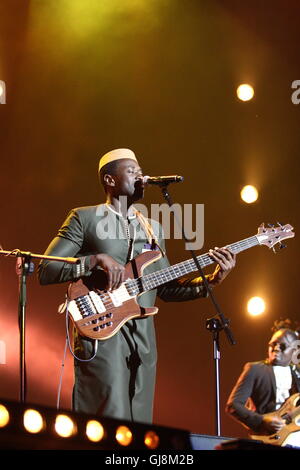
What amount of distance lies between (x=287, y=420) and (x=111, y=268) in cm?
262

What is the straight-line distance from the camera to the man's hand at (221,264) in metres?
3.95

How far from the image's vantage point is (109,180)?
419cm

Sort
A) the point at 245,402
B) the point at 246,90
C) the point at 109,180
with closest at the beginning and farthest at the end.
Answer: the point at 109,180 → the point at 245,402 → the point at 246,90

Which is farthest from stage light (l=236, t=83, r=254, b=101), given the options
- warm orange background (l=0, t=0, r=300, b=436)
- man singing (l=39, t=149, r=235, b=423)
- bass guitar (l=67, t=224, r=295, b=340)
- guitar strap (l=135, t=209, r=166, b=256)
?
bass guitar (l=67, t=224, r=295, b=340)

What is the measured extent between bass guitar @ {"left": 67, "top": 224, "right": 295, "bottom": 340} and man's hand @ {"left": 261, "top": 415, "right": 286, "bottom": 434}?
7.21ft

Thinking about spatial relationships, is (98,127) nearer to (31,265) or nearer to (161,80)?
(161,80)

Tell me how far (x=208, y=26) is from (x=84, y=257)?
3.39 metres

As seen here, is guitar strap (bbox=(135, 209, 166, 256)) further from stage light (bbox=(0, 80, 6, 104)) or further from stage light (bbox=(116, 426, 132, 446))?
stage light (bbox=(0, 80, 6, 104))

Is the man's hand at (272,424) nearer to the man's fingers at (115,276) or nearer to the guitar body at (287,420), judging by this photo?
the guitar body at (287,420)

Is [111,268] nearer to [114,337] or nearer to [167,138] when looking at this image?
[114,337]

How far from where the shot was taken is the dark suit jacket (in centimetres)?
573

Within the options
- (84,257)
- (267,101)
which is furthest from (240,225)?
(84,257)

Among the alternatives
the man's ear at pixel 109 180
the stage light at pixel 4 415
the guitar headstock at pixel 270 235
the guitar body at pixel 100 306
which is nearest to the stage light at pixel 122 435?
the stage light at pixel 4 415

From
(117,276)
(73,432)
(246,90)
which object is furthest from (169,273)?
(246,90)
